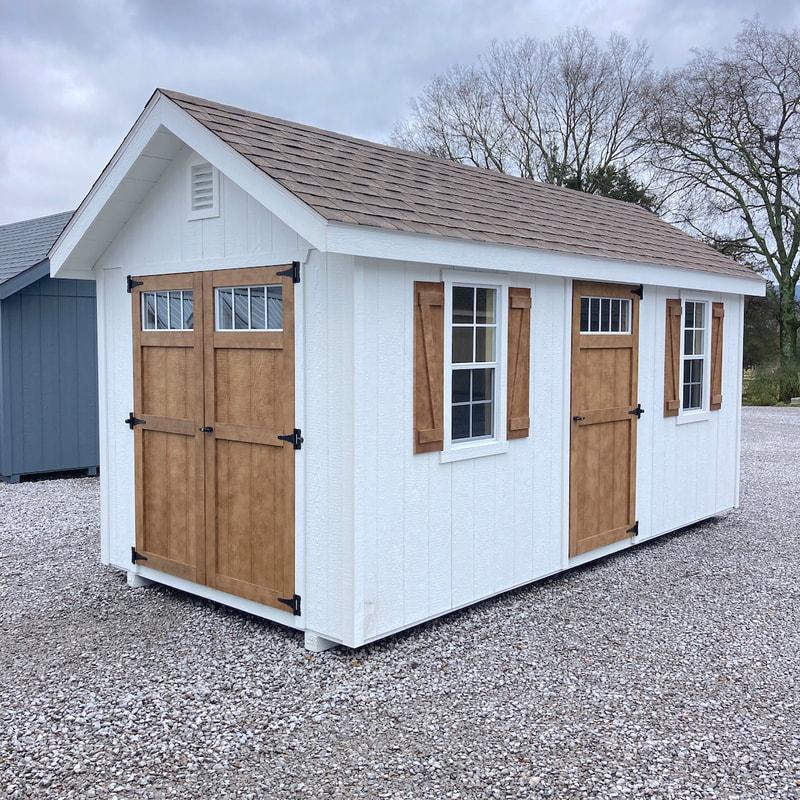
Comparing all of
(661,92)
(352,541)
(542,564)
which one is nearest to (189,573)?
(352,541)

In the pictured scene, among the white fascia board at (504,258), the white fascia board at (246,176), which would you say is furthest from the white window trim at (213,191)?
the white fascia board at (504,258)

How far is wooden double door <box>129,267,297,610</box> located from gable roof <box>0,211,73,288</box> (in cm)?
485

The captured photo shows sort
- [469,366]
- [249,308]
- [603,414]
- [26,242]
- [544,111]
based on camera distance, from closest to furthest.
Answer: [249,308]
[469,366]
[603,414]
[26,242]
[544,111]

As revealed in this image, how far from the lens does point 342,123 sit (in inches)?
814

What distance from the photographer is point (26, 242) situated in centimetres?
1130

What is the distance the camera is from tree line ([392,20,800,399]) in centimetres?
2345

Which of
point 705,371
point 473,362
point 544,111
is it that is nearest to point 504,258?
point 473,362

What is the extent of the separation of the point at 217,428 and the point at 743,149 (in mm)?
22439

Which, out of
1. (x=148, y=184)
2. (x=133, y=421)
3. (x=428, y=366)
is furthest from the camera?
(x=133, y=421)

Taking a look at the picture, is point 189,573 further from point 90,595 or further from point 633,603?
point 633,603

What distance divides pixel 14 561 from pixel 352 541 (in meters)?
3.61

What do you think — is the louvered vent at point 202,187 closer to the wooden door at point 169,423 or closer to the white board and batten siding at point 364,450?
the white board and batten siding at point 364,450

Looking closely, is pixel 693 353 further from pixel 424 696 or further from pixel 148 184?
pixel 148 184

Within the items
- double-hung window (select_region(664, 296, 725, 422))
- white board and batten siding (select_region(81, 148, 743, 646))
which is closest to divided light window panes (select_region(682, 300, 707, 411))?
double-hung window (select_region(664, 296, 725, 422))
